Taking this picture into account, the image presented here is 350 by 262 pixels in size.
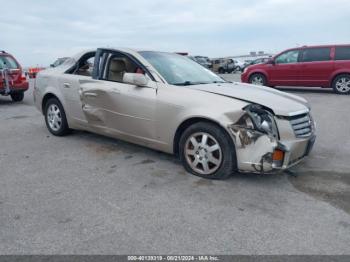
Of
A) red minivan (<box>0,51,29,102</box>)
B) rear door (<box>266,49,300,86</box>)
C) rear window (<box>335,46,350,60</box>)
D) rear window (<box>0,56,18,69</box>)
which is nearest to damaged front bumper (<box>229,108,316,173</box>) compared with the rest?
red minivan (<box>0,51,29,102</box>)

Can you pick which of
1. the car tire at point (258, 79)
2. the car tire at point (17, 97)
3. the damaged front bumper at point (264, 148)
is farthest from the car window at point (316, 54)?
the car tire at point (17, 97)

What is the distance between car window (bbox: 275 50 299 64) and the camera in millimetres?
12508

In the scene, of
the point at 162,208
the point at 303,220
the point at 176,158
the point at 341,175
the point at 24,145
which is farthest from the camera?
the point at 24,145

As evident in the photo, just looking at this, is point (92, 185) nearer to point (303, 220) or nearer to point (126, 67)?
point (126, 67)

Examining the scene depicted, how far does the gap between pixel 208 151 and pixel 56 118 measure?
10.6 feet

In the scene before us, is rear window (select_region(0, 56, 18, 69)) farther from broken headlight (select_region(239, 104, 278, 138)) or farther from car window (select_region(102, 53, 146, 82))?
broken headlight (select_region(239, 104, 278, 138))

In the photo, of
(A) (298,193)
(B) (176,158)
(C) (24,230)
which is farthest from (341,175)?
(C) (24,230)

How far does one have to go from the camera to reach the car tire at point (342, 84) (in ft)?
38.4

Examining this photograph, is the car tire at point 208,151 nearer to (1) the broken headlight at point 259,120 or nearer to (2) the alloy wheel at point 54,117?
(1) the broken headlight at point 259,120

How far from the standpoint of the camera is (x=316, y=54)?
39.9 ft

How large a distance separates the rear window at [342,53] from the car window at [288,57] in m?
1.35

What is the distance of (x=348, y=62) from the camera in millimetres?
11617

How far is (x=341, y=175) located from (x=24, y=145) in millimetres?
4847

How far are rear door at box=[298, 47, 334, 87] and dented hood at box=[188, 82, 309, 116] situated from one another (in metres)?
8.50
